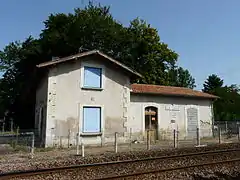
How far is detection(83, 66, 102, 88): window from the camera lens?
18.5 meters

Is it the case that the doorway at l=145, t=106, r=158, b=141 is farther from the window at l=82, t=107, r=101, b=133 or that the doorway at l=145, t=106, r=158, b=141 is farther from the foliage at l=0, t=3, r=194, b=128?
the foliage at l=0, t=3, r=194, b=128

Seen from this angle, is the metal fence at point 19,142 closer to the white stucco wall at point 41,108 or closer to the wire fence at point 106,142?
the wire fence at point 106,142

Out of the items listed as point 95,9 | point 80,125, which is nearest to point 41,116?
point 80,125

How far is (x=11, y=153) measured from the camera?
14.3m

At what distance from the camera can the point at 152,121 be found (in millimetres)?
21094

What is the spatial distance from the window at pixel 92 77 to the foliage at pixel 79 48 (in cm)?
753

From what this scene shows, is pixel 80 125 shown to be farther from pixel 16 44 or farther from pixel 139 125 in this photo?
pixel 16 44

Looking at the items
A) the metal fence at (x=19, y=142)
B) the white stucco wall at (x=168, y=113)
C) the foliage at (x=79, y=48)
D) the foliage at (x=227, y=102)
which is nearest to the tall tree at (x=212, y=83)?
the foliage at (x=227, y=102)

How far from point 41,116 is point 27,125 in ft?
25.0

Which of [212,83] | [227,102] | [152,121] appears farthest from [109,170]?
[212,83]

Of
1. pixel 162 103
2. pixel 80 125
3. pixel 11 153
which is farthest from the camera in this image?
pixel 162 103

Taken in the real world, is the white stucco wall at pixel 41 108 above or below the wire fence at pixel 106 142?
above

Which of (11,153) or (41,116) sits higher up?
(41,116)

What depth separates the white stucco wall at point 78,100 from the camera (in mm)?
17250
